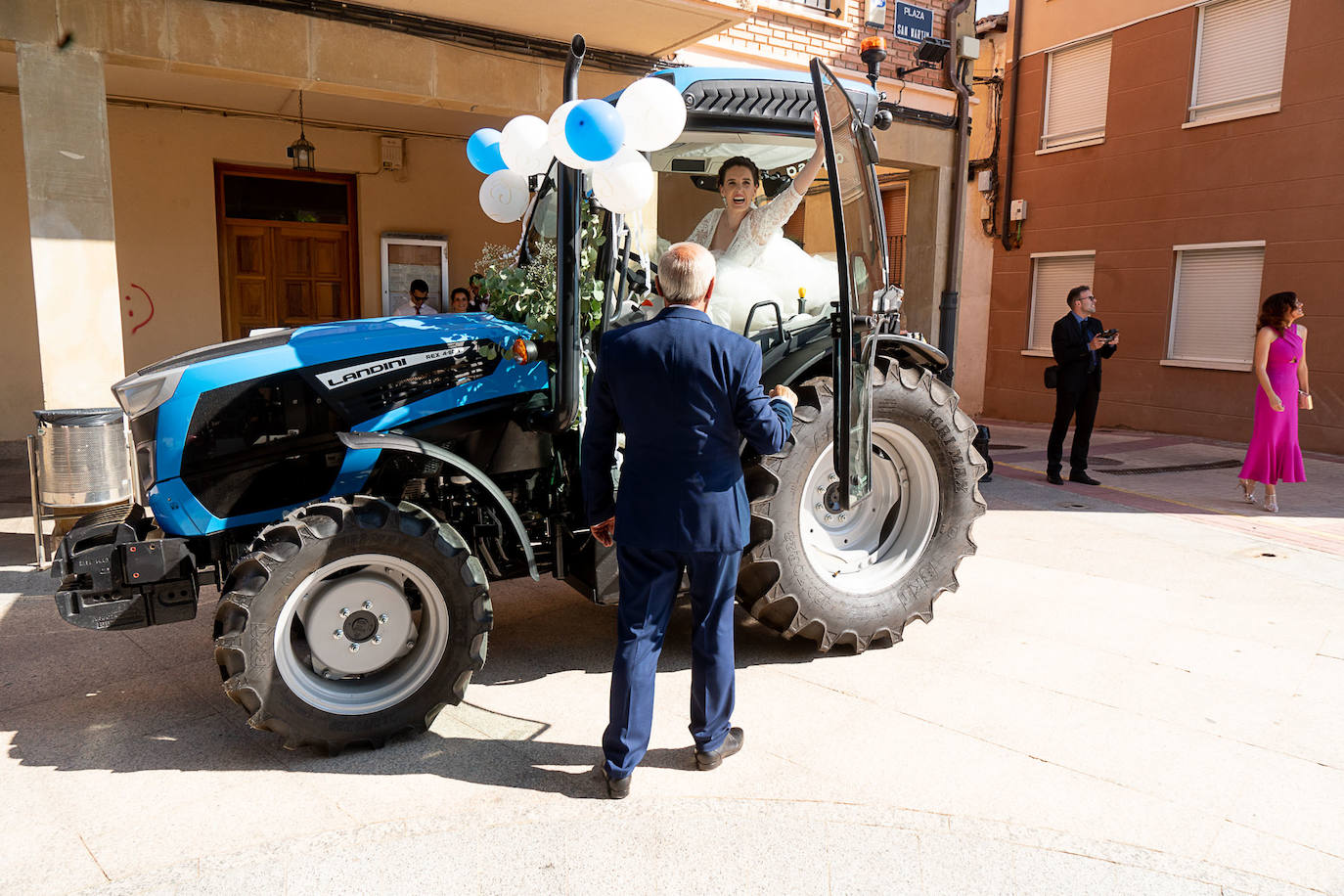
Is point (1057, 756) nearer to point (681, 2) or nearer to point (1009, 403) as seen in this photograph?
point (681, 2)

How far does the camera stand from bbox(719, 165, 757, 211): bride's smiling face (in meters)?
4.21

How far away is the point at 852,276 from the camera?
11.8 feet

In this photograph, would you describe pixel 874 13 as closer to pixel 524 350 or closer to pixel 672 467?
pixel 524 350

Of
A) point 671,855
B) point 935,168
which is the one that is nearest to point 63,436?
point 671,855

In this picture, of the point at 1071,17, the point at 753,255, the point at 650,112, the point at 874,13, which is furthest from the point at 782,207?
the point at 1071,17

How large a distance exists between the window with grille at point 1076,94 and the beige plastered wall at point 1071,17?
19cm

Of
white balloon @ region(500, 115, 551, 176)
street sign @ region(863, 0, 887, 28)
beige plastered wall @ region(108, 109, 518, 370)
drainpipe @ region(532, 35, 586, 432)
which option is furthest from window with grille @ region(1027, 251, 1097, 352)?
drainpipe @ region(532, 35, 586, 432)

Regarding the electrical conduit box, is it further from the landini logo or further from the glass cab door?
the glass cab door

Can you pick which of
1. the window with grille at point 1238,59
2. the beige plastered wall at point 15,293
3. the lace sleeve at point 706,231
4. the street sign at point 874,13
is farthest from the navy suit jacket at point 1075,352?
the beige plastered wall at point 15,293

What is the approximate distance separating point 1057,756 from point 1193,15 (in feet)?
40.8

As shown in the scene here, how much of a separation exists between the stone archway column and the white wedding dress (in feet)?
13.6

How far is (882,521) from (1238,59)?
10844mm

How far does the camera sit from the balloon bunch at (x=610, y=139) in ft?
10.1

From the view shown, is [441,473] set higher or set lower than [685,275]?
lower
